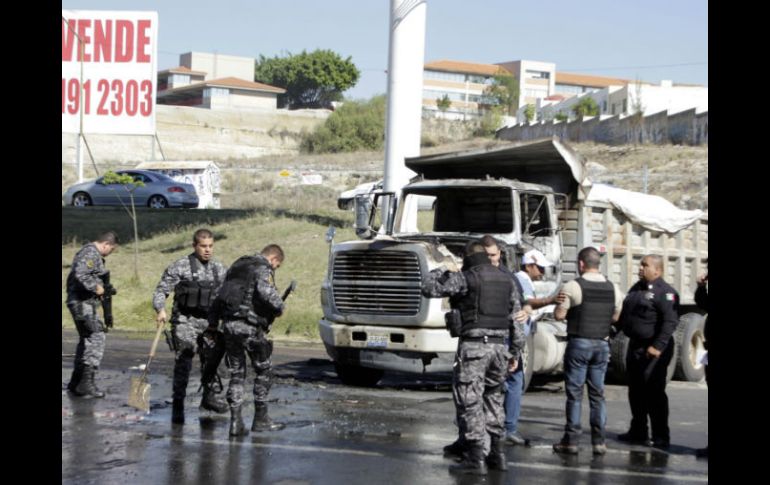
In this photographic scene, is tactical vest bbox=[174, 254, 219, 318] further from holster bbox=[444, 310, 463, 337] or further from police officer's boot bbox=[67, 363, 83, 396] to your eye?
holster bbox=[444, 310, 463, 337]

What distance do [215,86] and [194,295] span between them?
104347 millimetres

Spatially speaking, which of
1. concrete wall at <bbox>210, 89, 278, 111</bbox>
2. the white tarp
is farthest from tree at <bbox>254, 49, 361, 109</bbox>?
the white tarp

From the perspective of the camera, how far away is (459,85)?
176 m

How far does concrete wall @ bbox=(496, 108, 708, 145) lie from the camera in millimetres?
52500

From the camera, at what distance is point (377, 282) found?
39.5ft

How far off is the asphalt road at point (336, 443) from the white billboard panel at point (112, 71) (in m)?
24.4

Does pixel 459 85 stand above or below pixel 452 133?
above

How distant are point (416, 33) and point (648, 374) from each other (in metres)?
15.6

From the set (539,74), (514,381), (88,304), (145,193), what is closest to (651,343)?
(514,381)

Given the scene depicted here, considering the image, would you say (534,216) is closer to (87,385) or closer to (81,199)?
(87,385)
